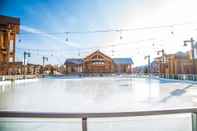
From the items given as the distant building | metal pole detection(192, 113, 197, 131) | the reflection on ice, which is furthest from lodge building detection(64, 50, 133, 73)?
metal pole detection(192, 113, 197, 131)

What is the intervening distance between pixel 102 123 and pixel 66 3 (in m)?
1.79

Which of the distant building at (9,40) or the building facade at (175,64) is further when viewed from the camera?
the building facade at (175,64)

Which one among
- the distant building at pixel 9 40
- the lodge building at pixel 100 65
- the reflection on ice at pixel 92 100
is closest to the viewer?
the reflection on ice at pixel 92 100

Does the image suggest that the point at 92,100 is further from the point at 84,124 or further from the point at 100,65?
the point at 100,65

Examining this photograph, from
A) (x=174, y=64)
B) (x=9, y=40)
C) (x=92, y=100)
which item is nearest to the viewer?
(x=92, y=100)

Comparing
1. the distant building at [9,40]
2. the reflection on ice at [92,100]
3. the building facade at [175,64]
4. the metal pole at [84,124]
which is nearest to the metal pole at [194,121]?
the reflection on ice at [92,100]

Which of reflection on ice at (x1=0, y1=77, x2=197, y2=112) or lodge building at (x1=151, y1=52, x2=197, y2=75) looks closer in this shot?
reflection on ice at (x1=0, y1=77, x2=197, y2=112)

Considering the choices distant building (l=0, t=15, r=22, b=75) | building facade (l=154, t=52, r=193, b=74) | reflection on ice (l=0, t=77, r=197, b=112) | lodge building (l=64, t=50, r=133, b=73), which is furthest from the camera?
lodge building (l=64, t=50, r=133, b=73)

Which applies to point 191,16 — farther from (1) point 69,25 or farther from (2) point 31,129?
(2) point 31,129

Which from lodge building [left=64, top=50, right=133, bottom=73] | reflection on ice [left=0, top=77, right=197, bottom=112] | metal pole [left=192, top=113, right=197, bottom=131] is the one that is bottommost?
reflection on ice [left=0, top=77, right=197, bottom=112]

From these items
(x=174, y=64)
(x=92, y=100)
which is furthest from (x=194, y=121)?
(x=174, y=64)

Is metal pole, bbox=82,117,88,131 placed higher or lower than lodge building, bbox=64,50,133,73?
lower

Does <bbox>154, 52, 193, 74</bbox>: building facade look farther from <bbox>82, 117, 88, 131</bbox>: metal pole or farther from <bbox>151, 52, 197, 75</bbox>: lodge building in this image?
<bbox>82, 117, 88, 131</bbox>: metal pole

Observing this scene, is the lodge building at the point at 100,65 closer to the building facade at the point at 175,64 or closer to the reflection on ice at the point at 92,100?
the building facade at the point at 175,64
